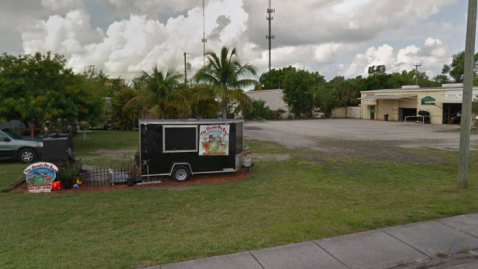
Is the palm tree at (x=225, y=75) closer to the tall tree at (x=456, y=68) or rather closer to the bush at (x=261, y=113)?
the bush at (x=261, y=113)

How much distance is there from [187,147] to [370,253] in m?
7.00

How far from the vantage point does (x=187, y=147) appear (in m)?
11.2

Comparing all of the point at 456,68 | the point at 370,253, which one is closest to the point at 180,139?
the point at 370,253

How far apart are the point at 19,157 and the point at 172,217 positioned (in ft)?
36.4

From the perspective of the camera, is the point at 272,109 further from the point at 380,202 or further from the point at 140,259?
the point at 140,259

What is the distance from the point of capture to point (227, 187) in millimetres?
10398

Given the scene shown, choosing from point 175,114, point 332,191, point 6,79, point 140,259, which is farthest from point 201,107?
point 140,259

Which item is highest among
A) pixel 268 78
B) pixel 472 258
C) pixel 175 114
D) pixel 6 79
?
pixel 268 78

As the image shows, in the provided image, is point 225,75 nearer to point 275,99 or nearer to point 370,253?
point 370,253

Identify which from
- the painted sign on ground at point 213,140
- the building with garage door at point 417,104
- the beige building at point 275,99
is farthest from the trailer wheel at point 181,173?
the beige building at point 275,99

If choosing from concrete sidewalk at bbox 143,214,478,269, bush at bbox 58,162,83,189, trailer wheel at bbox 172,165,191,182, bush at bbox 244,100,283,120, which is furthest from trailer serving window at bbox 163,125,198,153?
bush at bbox 244,100,283,120

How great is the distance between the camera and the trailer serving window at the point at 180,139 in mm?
10969

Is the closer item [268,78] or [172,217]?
[172,217]

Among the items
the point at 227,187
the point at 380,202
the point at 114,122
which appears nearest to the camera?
the point at 380,202
